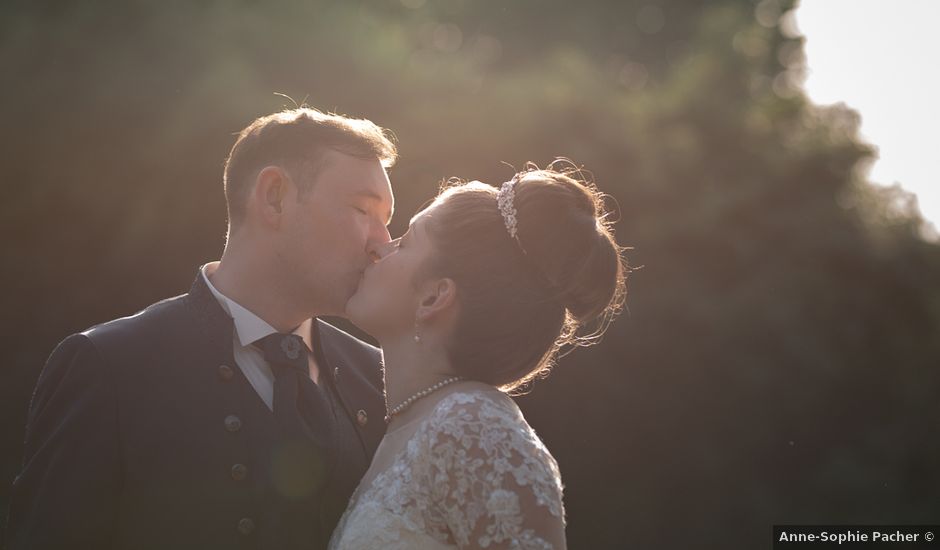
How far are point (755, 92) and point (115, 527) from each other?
9.00 m

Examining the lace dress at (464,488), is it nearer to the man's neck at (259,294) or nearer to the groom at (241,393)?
the groom at (241,393)

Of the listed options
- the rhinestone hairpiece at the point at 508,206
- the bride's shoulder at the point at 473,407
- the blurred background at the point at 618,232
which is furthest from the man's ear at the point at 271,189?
the blurred background at the point at 618,232

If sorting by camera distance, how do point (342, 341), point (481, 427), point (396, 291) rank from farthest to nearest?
point (342, 341) → point (396, 291) → point (481, 427)

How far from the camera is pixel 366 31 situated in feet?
29.9

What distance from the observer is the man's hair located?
12.6 feet

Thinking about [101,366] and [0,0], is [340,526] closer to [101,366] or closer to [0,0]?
[101,366]

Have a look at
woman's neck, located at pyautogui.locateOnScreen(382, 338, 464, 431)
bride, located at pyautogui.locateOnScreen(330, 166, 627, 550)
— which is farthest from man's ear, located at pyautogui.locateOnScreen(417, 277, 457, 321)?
woman's neck, located at pyautogui.locateOnScreen(382, 338, 464, 431)

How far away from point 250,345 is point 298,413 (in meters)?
0.34

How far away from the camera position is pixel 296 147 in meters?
3.86

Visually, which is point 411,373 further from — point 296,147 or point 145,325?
point 296,147

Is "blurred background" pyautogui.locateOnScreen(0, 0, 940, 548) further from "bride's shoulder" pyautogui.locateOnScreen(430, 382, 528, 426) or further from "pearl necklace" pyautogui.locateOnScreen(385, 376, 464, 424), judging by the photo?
"bride's shoulder" pyautogui.locateOnScreen(430, 382, 528, 426)

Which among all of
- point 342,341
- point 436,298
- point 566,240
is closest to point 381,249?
point 436,298

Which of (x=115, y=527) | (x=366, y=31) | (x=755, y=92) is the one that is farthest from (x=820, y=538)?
(x=115, y=527)

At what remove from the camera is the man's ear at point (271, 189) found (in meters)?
3.79
